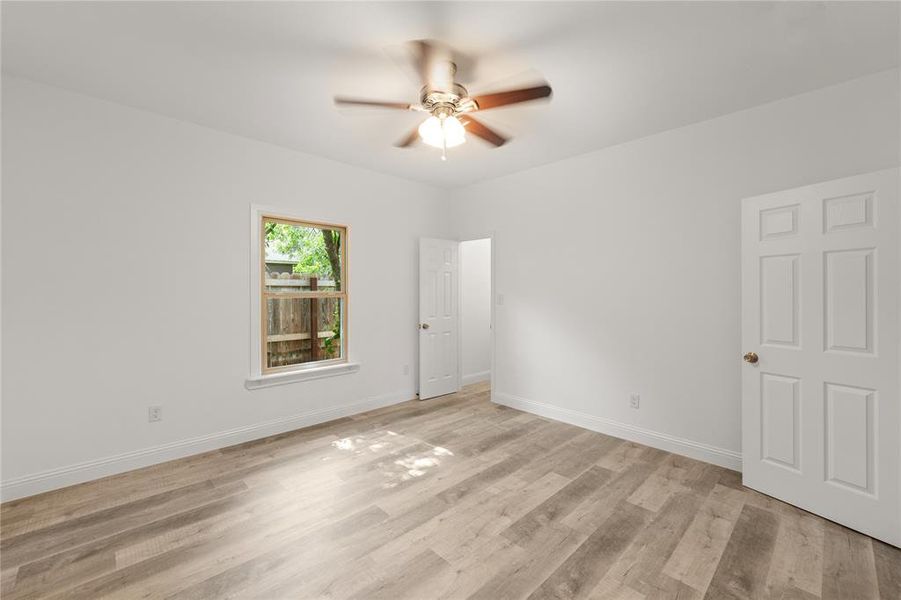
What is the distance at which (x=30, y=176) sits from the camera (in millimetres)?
2602

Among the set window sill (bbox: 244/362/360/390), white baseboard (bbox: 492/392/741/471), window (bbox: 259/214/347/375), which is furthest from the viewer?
window (bbox: 259/214/347/375)

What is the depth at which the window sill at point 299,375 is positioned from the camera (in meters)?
3.60

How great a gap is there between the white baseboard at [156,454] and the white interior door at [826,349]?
366 cm

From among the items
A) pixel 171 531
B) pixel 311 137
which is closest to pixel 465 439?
pixel 171 531

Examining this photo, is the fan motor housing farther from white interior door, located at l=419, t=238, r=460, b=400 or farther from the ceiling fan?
white interior door, located at l=419, t=238, r=460, b=400

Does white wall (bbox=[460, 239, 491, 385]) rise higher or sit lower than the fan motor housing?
lower

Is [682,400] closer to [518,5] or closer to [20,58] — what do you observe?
[518,5]

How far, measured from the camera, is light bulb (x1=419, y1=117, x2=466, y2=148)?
2443 mm

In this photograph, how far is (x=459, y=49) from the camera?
7.22ft

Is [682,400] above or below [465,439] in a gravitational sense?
above

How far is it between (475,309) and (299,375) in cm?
295

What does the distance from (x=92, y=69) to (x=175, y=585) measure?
303 cm

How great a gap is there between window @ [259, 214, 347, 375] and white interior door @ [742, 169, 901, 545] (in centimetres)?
370

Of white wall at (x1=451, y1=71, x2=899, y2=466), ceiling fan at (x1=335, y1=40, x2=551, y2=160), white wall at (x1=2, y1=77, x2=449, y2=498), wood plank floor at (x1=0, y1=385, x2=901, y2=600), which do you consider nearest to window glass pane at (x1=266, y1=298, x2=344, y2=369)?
white wall at (x1=2, y1=77, x2=449, y2=498)
